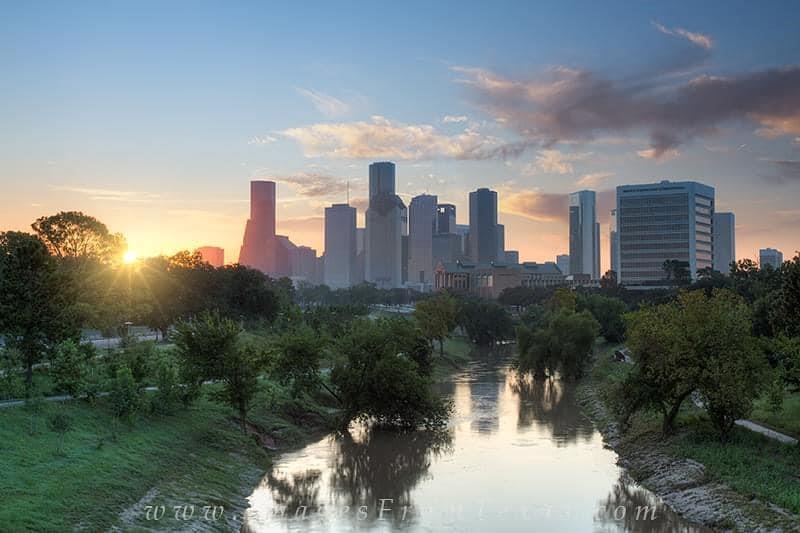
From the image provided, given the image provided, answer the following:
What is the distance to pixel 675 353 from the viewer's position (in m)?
47.2

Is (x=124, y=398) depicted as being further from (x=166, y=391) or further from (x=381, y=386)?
(x=381, y=386)

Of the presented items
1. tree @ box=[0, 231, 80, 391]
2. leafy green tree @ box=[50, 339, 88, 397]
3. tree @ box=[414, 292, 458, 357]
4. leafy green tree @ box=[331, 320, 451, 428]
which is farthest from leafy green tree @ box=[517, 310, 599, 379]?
tree @ box=[0, 231, 80, 391]

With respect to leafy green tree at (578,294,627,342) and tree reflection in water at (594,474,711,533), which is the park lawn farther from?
leafy green tree at (578,294,627,342)

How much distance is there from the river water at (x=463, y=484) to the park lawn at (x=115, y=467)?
303 centimetres

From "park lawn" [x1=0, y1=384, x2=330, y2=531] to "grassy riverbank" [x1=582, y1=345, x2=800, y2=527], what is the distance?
25686mm

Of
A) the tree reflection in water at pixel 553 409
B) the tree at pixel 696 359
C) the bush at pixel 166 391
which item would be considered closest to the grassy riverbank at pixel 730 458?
the tree at pixel 696 359

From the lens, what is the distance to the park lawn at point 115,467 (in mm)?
30031

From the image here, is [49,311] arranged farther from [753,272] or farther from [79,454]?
[753,272]

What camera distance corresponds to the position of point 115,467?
37.0m

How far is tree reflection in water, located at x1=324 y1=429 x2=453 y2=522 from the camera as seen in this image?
41200 mm

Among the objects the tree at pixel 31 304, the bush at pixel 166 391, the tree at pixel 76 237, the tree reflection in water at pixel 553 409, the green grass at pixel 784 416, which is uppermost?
the tree at pixel 76 237

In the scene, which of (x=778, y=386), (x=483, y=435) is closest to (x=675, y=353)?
(x=778, y=386)

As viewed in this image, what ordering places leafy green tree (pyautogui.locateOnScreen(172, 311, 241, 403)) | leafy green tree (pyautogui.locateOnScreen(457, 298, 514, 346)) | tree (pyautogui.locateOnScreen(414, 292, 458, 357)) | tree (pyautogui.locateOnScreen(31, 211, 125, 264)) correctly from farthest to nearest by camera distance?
1. leafy green tree (pyautogui.locateOnScreen(457, 298, 514, 346))
2. tree (pyautogui.locateOnScreen(414, 292, 458, 357))
3. tree (pyautogui.locateOnScreen(31, 211, 125, 264))
4. leafy green tree (pyautogui.locateOnScreen(172, 311, 241, 403))

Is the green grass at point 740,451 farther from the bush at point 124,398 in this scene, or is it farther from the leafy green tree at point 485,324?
the leafy green tree at point 485,324
